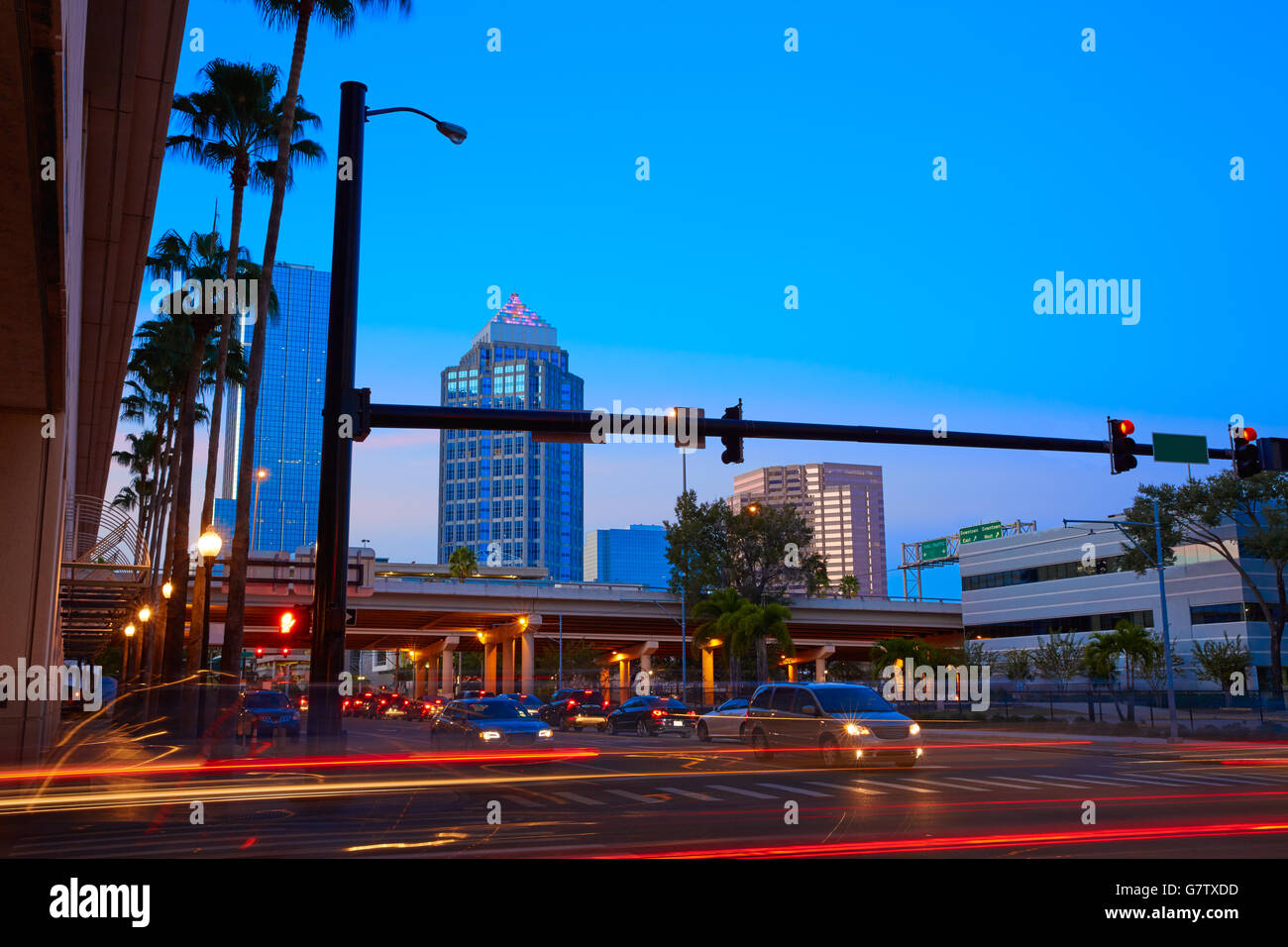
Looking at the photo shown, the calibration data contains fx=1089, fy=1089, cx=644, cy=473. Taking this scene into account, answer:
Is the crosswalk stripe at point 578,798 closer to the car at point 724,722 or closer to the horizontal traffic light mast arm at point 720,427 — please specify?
the horizontal traffic light mast arm at point 720,427

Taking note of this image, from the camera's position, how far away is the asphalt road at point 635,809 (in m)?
10.4

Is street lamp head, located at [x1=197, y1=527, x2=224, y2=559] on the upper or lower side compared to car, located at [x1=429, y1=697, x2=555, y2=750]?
upper

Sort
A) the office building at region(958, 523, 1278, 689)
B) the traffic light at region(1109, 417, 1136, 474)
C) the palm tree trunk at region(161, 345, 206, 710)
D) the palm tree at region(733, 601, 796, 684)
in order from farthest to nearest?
the office building at region(958, 523, 1278, 689) < the palm tree at region(733, 601, 796, 684) < the palm tree trunk at region(161, 345, 206, 710) < the traffic light at region(1109, 417, 1136, 474)

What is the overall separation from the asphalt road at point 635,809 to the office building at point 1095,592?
4883 cm

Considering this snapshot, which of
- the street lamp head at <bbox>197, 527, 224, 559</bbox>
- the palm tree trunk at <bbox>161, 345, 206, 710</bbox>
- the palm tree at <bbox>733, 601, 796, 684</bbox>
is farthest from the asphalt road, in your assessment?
the palm tree at <bbox>733, 601, 796, 684</bbox>

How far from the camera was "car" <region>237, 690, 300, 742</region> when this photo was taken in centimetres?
2886

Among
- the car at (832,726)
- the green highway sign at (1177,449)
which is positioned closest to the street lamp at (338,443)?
the car at (832,726)

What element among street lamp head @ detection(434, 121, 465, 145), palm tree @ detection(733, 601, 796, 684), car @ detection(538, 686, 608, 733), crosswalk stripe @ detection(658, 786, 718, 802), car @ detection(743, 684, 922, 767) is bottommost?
car @ detection(538, 686, 608, 733)

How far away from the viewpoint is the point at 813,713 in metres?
22.6

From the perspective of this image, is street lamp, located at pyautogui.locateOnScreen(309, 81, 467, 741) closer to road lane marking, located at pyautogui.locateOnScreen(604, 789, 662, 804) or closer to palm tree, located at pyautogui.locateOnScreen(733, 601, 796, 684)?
road lane marking, located at pyautogui.locateOnScreen(604, 789, 662, 804)

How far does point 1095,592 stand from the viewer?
78688mm

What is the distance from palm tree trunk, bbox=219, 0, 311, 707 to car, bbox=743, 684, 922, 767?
46.4ft

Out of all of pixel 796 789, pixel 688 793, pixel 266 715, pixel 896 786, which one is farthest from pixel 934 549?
pixel 688 793

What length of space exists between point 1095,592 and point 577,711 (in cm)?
4762
